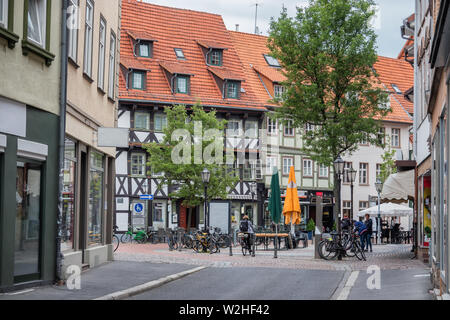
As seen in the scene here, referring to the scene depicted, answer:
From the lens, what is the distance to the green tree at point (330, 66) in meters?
31.9

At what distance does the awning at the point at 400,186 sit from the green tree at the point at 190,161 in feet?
51.0

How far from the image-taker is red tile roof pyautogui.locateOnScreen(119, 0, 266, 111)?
5147 centimetres

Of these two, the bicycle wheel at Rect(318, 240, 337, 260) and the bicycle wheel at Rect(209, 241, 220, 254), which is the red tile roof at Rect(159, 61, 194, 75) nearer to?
the bicycle wheel at Rect(209, 241, 220, 254)

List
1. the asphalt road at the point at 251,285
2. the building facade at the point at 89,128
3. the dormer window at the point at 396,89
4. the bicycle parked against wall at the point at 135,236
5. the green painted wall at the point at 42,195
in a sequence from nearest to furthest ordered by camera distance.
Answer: the green painted wall at the point at 42,195 → the asphalt road at the point at 251,285 → the building facade at the point at 89,128 → the bicycle parked against wall at the point at 135,236 → the dormer window at the point at 396,89

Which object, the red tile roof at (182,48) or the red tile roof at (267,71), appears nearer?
the red tile roof at (182,48)

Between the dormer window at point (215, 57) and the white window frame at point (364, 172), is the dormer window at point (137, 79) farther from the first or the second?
the white window frame at point (364, 172)

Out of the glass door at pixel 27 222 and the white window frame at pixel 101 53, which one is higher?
the white window frame at pixel 101 53

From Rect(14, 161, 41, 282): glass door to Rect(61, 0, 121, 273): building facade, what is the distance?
1.92m

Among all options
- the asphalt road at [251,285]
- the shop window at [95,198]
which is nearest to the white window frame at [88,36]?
the shop window at [95,198]

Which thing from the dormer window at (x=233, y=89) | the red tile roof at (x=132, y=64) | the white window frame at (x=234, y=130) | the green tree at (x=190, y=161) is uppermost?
the red tile roof at (x=132, y=64)

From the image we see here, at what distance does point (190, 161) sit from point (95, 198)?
68.4ft

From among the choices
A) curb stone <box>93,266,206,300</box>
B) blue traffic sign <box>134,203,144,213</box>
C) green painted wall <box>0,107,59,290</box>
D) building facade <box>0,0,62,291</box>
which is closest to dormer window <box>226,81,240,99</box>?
blue traffic sign <box>134,203,144,213</box>
